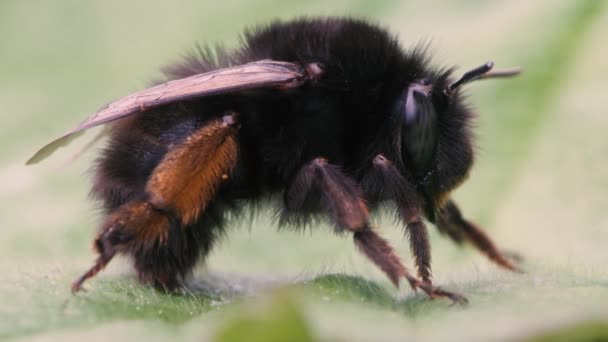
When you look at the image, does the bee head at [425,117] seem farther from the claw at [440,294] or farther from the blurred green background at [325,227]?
the claw at [440,294]

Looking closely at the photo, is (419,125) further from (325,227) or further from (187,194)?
(325,227)

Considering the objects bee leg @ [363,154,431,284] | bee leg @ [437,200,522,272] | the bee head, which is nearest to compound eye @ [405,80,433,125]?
the bee head

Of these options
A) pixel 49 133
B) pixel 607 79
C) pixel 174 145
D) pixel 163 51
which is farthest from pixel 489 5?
pixel 174 145

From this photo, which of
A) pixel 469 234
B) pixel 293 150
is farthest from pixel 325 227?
pixel 293 150

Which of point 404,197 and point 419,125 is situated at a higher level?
point 419,125

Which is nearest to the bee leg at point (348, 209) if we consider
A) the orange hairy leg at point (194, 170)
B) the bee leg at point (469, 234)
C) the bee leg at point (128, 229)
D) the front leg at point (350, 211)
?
the front leg at point (350, 211)
